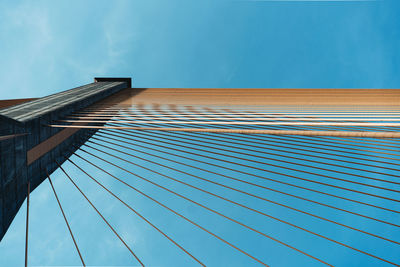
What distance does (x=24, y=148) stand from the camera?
3.85m

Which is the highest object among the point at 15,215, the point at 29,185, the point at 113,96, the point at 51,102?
the point at 113,96

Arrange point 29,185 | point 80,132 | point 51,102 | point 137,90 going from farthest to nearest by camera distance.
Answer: point 137,90
point 80,132
point 51,102
point 29,185

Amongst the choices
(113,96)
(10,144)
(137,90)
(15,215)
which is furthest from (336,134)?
(137,90)

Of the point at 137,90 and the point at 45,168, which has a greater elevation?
the point at 137,90

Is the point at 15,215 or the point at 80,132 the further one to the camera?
the point at 80,132

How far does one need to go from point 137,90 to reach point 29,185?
24.0ft

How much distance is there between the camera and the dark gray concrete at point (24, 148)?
338 centimetres

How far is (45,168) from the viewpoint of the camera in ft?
15.0

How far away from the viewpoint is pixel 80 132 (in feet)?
20.3

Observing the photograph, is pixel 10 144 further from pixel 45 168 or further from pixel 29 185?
pixel 45 168

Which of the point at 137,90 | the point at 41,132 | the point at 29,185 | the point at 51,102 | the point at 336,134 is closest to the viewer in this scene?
the point at 336,134

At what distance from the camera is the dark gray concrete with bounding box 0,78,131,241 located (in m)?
3.38

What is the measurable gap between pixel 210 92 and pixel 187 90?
1068 mm

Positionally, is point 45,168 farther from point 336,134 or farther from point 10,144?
point 336,134
